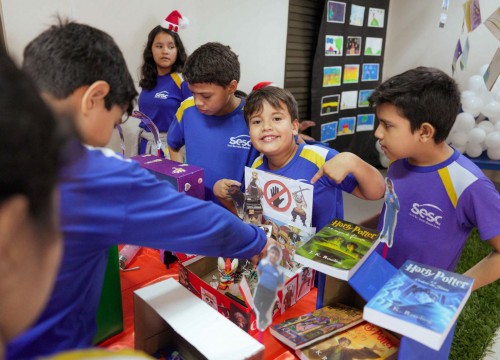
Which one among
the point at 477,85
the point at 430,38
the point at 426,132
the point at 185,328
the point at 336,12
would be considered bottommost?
the point at 185,328

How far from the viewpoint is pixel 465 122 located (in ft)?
11.5

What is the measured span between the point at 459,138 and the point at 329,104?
1468 mm

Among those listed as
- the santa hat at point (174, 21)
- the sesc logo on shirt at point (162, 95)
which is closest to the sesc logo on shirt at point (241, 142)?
the sesc logo on shirt at point (162, 95)

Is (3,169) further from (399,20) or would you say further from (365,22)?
(399,20)

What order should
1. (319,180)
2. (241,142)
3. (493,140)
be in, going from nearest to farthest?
1. (319,180)
2. (241,142)
3. (493,140)

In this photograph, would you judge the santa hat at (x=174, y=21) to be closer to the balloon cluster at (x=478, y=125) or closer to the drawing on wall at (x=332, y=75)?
the drawing on wall at (x=332, y=75)

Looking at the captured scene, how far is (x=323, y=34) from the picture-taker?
414 centimetres

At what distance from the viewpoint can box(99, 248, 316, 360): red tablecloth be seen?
3.01 feet

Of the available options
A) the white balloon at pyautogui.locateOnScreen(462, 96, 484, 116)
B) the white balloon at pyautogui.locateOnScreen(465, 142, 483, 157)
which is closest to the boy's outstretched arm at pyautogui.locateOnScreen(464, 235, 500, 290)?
the white balloon at pyautogui.locateOnScreen(465, 142, 483, 157)

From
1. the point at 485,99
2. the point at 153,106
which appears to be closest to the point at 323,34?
the point at 485,99

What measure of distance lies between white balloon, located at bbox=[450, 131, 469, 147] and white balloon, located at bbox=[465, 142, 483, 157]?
0.06 metres

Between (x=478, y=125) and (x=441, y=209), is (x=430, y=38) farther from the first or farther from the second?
(x=441, y=209)

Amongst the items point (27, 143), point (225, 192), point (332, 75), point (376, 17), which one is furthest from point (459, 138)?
point (27, 143)

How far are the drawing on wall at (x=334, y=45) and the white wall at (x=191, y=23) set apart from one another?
1.87 ft
